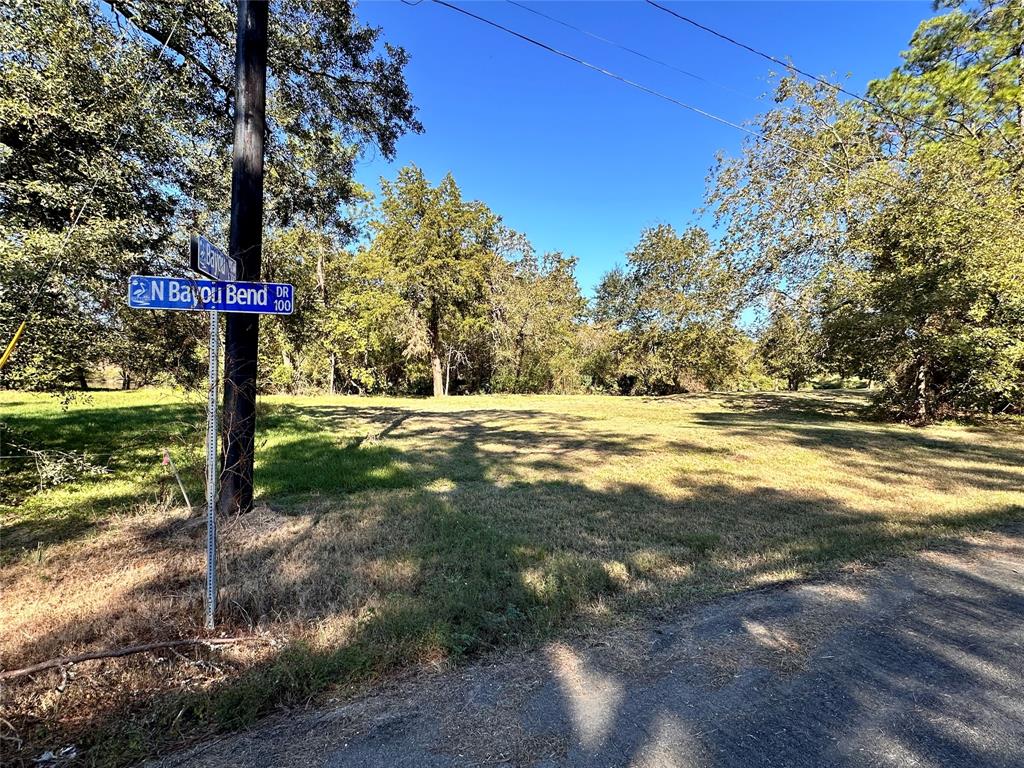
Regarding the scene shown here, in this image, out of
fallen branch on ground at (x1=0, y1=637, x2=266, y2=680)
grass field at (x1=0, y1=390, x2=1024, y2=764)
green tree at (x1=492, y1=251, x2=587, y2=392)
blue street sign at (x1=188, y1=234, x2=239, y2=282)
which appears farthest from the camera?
green tree at (x1=492, y1=251, x2=587, y2=392)

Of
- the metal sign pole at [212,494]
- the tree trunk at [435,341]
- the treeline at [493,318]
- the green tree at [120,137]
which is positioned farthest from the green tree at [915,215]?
the tree trunk at [435,341]

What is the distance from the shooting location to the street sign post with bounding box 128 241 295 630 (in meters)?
2.37

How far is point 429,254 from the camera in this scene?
24141 millimetres

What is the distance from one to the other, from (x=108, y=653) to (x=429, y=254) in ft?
77.9

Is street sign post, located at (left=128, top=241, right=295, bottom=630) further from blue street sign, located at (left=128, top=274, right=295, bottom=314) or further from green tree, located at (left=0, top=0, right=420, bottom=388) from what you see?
green tree, located at (left=0, top=0, right=420, bottom=388)

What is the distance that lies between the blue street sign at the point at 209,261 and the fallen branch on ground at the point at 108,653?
6.13 ft

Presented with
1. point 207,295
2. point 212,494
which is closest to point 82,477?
point 212,494

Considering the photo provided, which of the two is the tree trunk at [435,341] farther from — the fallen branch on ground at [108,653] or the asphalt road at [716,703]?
the asphalt road at [716,703]

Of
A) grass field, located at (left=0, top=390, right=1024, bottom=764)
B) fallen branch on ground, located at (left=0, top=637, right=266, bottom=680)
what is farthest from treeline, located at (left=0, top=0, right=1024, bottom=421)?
fallen branch on ground, located at (left=0, top=637, right=266, bottom=680)

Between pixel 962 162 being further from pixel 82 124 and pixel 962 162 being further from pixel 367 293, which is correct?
pixel 367 293

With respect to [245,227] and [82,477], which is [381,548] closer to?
[245,227]

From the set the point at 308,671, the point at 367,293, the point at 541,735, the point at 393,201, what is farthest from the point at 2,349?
the point at 393,201

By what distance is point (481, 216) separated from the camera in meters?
26.4

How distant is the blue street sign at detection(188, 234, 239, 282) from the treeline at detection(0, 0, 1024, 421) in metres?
2.82
